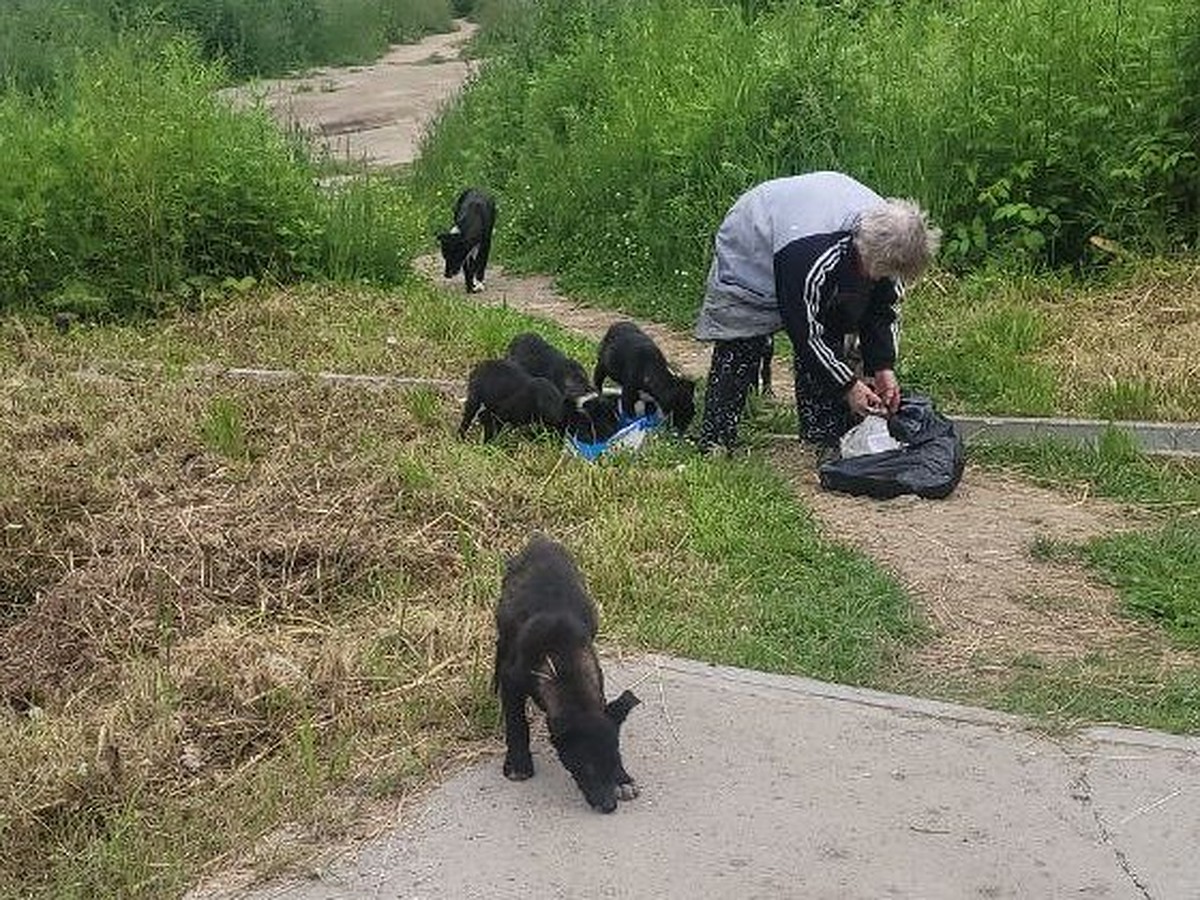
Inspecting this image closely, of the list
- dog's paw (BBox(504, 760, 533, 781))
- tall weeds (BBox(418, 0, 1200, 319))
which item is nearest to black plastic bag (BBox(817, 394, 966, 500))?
dog's paw (BBox(504, 760, 533, 781))

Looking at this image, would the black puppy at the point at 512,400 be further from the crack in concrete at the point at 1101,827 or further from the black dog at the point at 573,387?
the crack in concrete at the point at 1101,827

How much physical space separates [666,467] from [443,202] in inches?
411

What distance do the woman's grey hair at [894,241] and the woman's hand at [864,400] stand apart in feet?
2.00

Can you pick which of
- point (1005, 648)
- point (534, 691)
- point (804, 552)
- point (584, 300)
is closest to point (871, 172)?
point (584, 300)

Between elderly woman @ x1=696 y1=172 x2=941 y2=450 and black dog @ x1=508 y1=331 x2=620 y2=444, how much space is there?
57cm

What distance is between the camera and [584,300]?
530 inches

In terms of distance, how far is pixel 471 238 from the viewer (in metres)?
14.0

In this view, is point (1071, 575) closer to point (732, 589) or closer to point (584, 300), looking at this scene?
point (732, 589)

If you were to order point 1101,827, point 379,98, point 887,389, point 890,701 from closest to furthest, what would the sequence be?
1. point 1101,827
2. point 890,701
3. point 887,389
4. point 379,98

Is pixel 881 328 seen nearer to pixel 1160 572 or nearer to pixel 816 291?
pixel 816 291

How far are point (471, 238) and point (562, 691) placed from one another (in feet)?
30.9

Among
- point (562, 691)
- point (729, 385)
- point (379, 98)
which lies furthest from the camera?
point (379, 98)

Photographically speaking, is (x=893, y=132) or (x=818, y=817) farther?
(x=893, y=132)

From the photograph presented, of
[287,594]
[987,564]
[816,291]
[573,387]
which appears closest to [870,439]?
[816,291]
